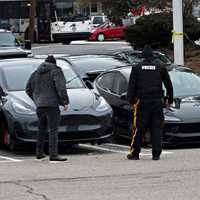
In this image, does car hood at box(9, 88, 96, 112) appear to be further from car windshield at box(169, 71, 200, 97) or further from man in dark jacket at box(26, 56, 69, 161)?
car windshield at box(169, 71, 200, 97)

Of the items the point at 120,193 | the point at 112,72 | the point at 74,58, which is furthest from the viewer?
the point at 74,58

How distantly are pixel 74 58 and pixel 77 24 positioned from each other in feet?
96.5

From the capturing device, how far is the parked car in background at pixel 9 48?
2247 centimetres

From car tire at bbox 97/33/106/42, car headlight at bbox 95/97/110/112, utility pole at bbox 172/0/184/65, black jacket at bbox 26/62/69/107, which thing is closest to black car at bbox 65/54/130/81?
utility pole at bbox 172/0/184/65

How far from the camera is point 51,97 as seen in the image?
10891 millimetres

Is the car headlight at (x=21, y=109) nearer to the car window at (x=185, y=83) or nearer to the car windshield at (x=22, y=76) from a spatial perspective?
the car windshield at (x=22, y=76)

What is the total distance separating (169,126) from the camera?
42.0 ft

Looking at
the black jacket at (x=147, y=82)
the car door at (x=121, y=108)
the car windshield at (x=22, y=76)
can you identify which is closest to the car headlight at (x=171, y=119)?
the car door at (x=121, y=108)

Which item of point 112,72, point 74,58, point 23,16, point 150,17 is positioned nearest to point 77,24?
point 23,16

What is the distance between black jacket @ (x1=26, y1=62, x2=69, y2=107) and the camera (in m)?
10.8

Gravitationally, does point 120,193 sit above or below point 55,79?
below

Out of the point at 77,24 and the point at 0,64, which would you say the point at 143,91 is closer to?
the point at 0,64

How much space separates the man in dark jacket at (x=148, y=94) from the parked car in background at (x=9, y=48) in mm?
11757

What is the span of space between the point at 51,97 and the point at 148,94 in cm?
147
